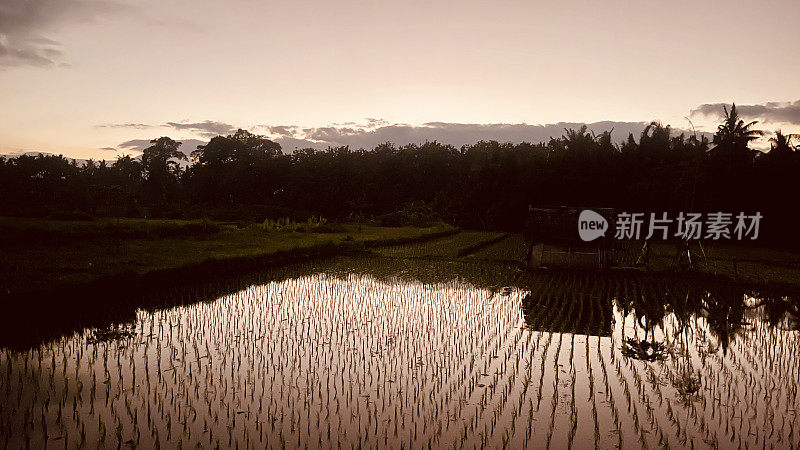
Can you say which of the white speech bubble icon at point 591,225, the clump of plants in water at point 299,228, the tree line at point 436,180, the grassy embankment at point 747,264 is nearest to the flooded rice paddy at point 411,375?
the grassy embankment at point 747,264

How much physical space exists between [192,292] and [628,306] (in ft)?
26.1

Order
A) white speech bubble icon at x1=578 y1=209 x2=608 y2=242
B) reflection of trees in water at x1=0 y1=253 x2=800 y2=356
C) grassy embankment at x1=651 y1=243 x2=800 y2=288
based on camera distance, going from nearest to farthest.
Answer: reflection of trees in water at x1=0 y1=253 x2=800 y2=356, grassy embankment at x1=651 y1=243 x2=800 y2=288, white speech bubble icon at x1=578 y1=209 x2=608 y2=242

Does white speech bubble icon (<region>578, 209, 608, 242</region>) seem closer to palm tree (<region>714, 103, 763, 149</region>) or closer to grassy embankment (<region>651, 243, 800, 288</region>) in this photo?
grassy embankment (<region>651, 243, 800, 288</region>)

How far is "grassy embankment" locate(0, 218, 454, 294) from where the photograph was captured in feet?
29.6

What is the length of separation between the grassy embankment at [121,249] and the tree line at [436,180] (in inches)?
61.3

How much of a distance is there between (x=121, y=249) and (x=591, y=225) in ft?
38.6

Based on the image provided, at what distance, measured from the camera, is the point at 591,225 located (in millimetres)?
13852

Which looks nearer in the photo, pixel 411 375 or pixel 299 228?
pixel 411 375

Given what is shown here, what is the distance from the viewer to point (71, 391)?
4766 mm

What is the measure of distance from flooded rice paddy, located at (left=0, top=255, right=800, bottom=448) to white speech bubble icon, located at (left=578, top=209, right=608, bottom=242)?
170 inches

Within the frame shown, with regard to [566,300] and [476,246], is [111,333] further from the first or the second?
[476,246]

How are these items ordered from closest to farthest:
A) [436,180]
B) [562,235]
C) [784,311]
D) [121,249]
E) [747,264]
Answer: [784,311] → [121,249] → [562,235] → [747,264] → [436,180]

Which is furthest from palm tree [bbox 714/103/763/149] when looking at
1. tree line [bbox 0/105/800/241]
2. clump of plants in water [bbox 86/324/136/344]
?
clump of plants in water [bbox 86/324/136/344]

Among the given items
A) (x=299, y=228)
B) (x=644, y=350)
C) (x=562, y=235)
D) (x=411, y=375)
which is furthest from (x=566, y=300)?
(x=299, y=228)
